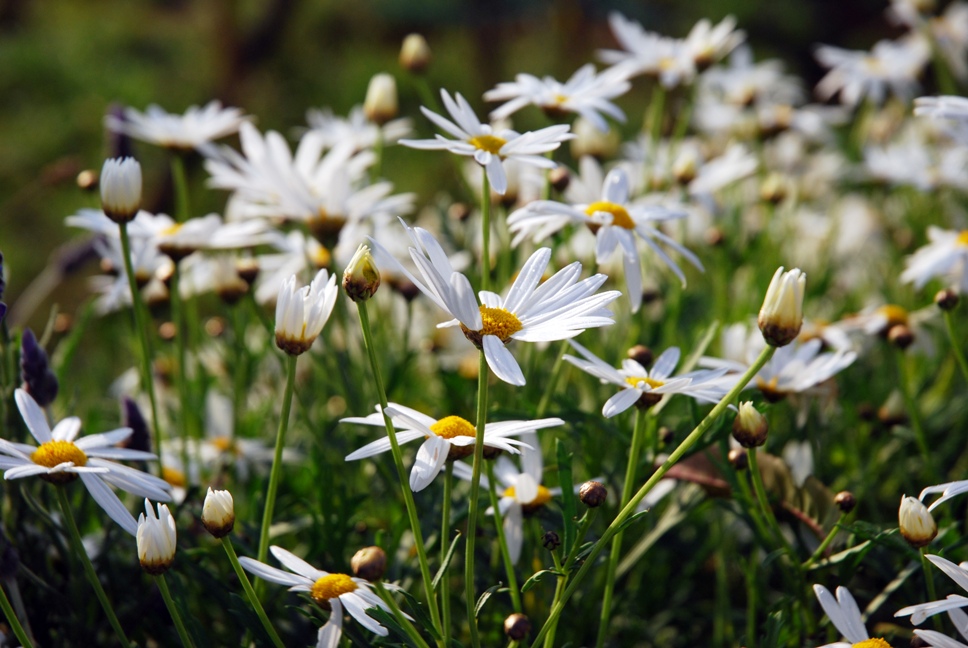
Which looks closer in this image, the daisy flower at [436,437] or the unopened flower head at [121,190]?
the daisy flower at [436,437]

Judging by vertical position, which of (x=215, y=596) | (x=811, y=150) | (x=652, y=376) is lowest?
(x=811, y=150)

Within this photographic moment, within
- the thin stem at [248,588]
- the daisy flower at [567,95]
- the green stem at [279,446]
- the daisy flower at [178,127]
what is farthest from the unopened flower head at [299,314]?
the daisy flower at [178,127]

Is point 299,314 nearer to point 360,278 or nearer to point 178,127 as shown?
point 360,278

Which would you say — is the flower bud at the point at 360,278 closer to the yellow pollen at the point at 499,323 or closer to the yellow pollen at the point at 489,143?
the yellow pollen at the point at 499,323

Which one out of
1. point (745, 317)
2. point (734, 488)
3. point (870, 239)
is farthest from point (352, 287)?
point (870, 239)

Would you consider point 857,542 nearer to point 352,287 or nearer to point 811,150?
point 352,287

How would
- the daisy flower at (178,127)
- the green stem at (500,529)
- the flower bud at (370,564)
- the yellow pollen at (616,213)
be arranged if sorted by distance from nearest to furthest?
1. the flower bud at (370,564)
2. the green stem at (500,529)
3. the yellow pollen at (616,213)
4. the daisy flower at (178,127)

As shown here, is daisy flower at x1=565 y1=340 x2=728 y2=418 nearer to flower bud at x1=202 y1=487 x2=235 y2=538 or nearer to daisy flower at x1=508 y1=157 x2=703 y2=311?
daisy flower at x1=508 y1=157 x2=703 y2=311

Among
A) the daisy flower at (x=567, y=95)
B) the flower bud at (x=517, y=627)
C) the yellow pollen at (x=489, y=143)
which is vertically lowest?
the flower bud at (x=517, y=627)
